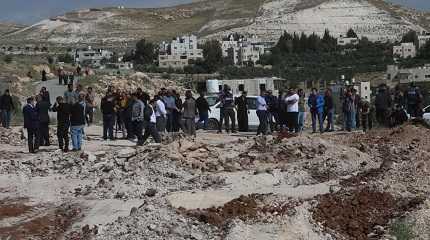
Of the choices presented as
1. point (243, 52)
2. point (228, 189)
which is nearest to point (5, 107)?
point (228, 189)

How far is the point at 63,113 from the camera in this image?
60.6 ft

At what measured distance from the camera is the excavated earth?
35.5ft

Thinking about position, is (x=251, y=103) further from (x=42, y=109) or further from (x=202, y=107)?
(x=42, y=109)

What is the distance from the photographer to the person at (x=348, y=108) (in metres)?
22.7

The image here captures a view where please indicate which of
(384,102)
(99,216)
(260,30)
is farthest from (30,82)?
(260,30)

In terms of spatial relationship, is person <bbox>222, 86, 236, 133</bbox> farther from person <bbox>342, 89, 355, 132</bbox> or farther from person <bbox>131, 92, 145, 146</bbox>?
person <bbox>131, 92, 145, 146</bbox>

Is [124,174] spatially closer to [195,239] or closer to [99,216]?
[99,216]

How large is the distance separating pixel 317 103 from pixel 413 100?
111 inches

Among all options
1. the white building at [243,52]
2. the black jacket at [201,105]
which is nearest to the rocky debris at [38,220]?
the black jacket at [201,105]

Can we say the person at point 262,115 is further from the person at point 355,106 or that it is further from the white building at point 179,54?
the white building at point 179,54

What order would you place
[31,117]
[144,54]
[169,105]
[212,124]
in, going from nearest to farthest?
[31,117]
[169,105]
[212,124]
[144,54]

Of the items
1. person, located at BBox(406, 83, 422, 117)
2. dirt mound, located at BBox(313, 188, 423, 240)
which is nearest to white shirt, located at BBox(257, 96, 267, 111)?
person, located at BBox(406, 83, 422, 117)

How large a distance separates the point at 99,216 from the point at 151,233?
1.79m

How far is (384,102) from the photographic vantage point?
73.0ft
